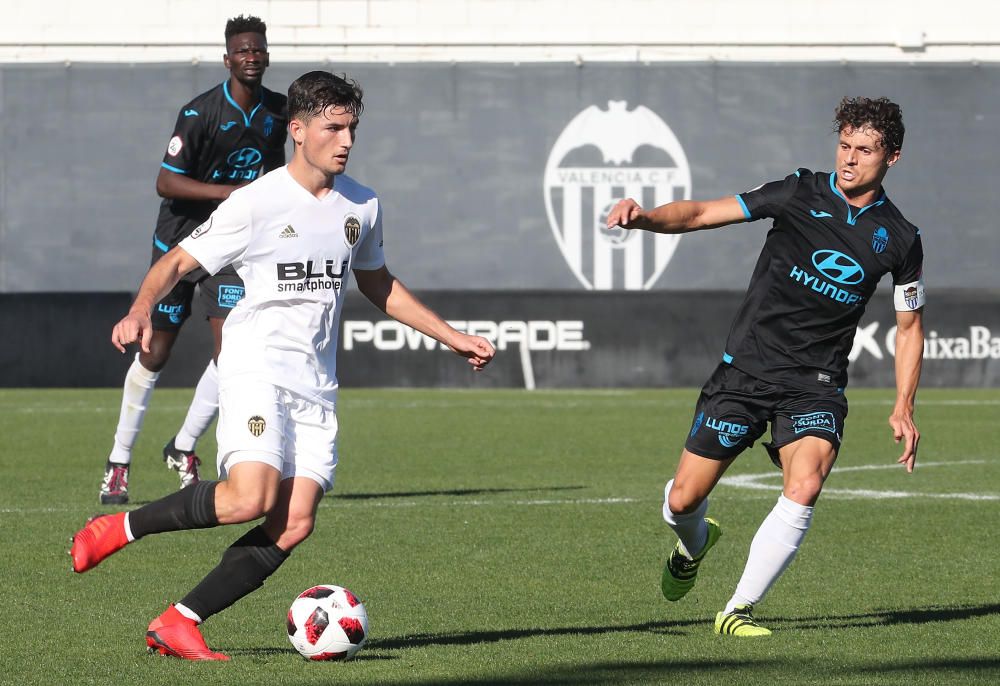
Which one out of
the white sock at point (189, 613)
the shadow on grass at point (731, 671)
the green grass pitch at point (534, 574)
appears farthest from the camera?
the white sock at point (189, 613)

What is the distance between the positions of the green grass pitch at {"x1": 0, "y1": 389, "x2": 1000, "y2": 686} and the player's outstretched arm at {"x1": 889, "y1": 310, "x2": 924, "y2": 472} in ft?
2.02

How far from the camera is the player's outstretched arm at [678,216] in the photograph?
5.45 meters

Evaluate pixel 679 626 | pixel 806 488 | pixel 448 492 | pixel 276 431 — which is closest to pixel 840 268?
pixel 806 488

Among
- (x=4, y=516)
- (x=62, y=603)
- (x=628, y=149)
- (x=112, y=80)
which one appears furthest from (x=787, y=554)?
(x=112, y=80)

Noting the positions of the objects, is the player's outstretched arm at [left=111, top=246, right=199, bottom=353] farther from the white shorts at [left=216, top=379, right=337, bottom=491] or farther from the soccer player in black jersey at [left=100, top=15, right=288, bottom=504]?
the soccer player in black jersey at [left=100, top=15, right=288, bottom=504]

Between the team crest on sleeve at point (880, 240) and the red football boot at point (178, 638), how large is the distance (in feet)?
8.58

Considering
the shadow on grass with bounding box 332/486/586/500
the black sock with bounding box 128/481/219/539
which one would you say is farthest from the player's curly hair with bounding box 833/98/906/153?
the shadow on grass with bounding box 332/486/586/500

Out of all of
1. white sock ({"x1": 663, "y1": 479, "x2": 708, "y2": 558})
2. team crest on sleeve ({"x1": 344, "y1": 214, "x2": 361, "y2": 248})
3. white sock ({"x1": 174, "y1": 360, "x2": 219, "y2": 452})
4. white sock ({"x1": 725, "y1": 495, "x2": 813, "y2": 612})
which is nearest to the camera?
team crest on sleeve ({"x1": 344, "y1": 214, "x2": 361, "y2": 248})

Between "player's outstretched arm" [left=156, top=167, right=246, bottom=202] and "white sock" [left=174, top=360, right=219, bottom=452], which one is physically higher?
"player's outstretched arm" [left=156, top=167, right=246, bottom=202]

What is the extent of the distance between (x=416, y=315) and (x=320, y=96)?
81cm

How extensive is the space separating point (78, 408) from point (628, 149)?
8803 mm

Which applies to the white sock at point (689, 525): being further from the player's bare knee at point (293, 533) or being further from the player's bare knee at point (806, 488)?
the player's bare knee at point (293, 533)

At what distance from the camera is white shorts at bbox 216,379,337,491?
5188 mm

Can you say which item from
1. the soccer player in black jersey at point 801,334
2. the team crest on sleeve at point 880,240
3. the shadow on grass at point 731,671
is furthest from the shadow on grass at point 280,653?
the team crest on sleeve at point 880,240
